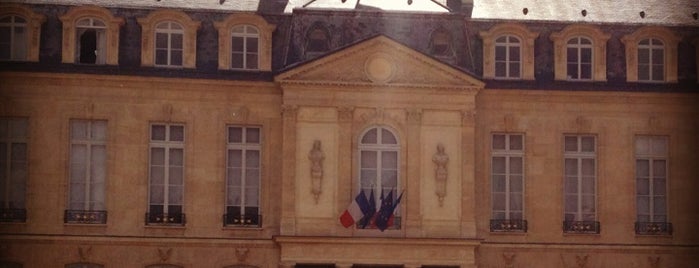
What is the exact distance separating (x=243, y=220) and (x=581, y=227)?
8904 millimetres

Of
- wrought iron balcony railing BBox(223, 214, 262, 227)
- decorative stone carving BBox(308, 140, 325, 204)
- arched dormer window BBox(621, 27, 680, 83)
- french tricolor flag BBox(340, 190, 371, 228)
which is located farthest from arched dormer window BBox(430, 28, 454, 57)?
wrought iron balcony railing BBox(223, 214, 262, 227)

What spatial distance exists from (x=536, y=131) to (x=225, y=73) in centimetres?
836

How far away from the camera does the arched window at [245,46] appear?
125 ft

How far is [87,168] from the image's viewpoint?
3756 centimetres

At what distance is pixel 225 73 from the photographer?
37875mm

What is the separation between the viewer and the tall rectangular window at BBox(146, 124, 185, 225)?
3762 centimetres

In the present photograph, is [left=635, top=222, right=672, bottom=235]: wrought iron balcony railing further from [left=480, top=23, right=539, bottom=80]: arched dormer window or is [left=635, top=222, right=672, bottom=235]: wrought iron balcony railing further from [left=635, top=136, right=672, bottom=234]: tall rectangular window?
[left=480, top=23, right=539, bottom=80]: arched dormer window

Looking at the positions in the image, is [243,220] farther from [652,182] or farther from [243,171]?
[652,182]

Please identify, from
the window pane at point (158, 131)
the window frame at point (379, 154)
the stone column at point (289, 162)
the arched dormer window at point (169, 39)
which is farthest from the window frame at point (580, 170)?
the window pane at point (158, 131)

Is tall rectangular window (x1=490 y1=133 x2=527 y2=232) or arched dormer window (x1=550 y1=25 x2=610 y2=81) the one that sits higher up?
arched dormer window (x1=550 y1=25 x2=610 y2=81)

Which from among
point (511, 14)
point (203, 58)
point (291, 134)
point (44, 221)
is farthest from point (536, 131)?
point (44, 221)

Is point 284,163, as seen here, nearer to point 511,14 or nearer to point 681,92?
point 511,14

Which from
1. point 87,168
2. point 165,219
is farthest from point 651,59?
point 87,168

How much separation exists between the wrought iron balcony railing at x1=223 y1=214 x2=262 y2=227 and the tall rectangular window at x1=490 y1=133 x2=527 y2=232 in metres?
6.20
